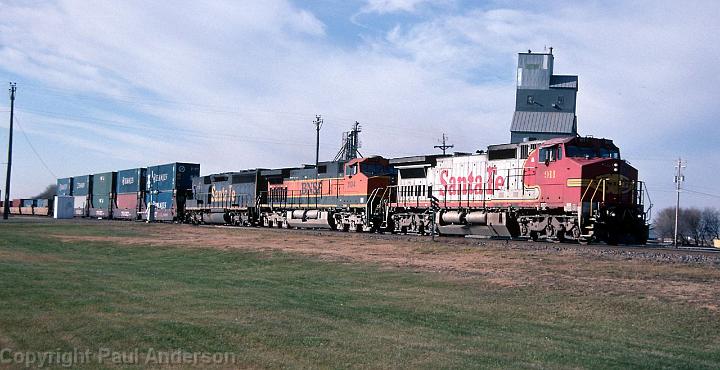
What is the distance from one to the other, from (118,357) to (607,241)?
59.4ft

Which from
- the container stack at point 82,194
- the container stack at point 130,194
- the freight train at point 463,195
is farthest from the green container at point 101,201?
the freight train at point 463,195

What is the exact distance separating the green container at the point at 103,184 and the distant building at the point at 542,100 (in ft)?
128

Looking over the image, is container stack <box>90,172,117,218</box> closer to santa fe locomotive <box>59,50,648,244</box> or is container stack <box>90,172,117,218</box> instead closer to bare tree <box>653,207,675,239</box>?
santa fe locomotive <box>59,50,648,244</box>

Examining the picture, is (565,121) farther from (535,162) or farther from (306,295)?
(306,295)

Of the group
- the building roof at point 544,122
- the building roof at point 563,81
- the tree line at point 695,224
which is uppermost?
the building roof at point 563,81

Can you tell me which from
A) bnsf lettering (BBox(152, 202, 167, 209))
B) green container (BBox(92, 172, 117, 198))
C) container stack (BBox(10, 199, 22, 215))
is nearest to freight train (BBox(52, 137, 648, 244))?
bnsf lettering (BBox(152, 202, 167, 209))

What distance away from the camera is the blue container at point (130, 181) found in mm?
54875

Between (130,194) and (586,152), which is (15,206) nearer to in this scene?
(130,194)

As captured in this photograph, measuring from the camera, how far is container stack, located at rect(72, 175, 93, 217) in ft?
221

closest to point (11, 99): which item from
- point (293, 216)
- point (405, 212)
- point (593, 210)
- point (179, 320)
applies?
point (293, 216)

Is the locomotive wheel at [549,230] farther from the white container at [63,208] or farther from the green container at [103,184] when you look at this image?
the white container at [63,208]

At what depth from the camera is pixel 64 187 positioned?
75000 millimetres

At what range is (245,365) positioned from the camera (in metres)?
5.93

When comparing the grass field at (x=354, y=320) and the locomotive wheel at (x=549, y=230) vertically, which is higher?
the locomotive wheel at (x=549, y=230)
